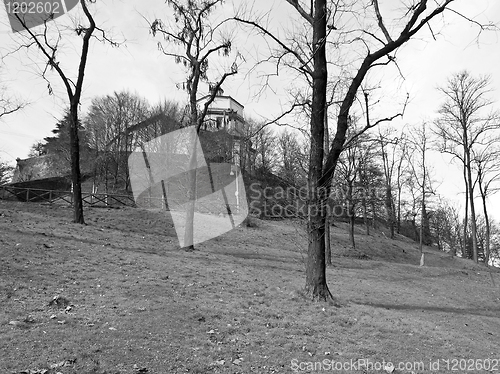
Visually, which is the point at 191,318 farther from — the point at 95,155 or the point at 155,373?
the point at 95,155

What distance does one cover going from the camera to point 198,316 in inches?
249

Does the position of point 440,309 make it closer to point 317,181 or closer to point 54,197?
point 317,181

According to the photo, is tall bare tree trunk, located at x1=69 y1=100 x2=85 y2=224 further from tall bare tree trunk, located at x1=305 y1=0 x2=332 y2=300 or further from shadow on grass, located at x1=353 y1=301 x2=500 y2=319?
shadow on grass, located at x1=353 y1=301 x2=500 y2=319

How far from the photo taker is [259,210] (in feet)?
94.8

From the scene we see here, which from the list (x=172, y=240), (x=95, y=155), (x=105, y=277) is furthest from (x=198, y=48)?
(x=95, y=155)

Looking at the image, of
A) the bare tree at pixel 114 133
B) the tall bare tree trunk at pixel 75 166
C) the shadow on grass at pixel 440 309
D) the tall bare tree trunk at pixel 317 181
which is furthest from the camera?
the bare tree at pixel 114 133

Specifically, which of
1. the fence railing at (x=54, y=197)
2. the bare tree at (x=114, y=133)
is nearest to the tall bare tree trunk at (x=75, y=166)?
the fence railing at (x=54, y=197)

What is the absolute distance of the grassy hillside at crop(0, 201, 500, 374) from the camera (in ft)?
15.6

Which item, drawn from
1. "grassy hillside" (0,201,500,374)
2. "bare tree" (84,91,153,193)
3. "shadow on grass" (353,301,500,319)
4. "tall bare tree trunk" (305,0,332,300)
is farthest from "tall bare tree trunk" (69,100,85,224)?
"bare tree" (84,91,153,193)

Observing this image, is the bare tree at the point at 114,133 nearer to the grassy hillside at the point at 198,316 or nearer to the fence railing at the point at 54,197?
the fence railing at the point at 54,197

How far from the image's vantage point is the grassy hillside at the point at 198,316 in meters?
4.75

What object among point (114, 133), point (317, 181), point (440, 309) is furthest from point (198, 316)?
point (114, 133)

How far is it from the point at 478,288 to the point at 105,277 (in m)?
15.5

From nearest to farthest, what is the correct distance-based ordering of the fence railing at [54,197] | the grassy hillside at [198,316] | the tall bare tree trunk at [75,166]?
the grassy hillside at [198,316], the tall bare tree trunk at [75,166], the fence railing at [54,197]
